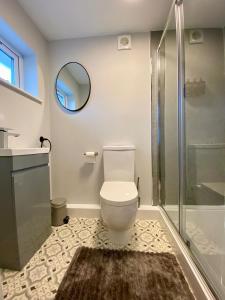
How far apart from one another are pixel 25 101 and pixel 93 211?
1.35m

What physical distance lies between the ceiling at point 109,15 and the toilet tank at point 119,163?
4.10ft

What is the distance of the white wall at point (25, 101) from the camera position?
1401mm

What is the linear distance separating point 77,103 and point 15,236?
4.74 ft

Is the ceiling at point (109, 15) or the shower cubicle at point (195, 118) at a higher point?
the ceiling at point (109, 15)

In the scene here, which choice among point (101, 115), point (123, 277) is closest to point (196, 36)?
point (101, 115)

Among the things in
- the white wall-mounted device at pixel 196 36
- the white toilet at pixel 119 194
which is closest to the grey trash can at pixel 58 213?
the white toilet at pixel 119 194

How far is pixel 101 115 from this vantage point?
6.61 feet

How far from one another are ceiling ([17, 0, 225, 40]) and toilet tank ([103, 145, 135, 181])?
125 cm

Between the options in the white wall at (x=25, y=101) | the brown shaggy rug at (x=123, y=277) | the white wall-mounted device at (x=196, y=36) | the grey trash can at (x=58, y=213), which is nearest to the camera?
the brown shaggy rug at (x=123, y=277)

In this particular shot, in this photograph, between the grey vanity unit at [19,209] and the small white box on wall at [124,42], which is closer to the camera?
the grey vanity unit at [19,209]

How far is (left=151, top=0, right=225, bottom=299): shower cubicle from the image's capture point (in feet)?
4.65

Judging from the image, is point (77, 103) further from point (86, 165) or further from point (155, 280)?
point (155, 280)

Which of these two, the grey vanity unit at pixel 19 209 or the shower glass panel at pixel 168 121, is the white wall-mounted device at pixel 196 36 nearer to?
the shower glass panel at pixel 168 121

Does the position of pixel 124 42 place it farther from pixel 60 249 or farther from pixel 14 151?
pixel 60 249
